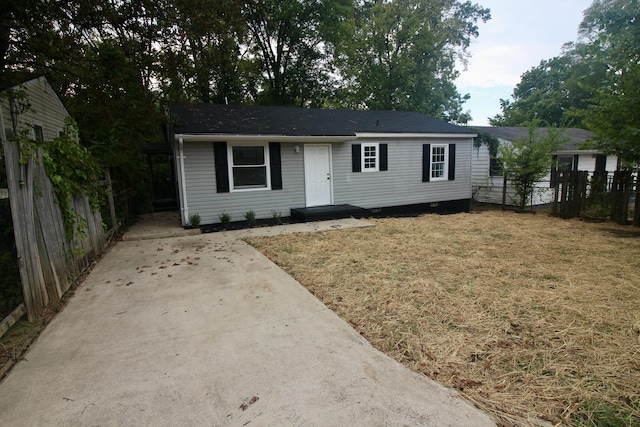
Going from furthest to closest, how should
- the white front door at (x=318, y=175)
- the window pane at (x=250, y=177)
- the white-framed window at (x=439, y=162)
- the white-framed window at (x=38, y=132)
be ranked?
the white-framed window at (x=439, y=162), the white front door at (x=318, y=175), the window pane at (x=250, y=177), the white-framed window at (x=38, y=132)

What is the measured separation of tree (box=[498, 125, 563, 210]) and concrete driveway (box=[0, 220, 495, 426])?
35.6 ft

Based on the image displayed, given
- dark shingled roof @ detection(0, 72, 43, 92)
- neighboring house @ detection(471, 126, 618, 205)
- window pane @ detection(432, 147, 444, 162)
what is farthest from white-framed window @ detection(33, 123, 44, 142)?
neighboring house @ detection(471, 126, 618, 205)

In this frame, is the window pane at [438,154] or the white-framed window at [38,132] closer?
the white-framed window at [38,132]

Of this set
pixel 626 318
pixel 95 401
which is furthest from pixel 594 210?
pixel 95 401

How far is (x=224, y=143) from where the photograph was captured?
361 inches

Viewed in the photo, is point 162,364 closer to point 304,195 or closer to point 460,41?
point 304,195

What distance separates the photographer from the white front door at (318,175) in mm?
10430

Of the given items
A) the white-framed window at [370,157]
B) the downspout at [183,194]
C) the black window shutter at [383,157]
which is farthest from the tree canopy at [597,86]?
the downspout at [183,194]

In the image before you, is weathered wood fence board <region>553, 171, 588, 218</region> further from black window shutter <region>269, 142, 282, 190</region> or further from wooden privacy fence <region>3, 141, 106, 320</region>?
wooden privacy fence <region>3, 141, 106, 320</region>

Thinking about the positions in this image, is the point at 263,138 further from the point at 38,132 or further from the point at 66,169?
the point at 38,132

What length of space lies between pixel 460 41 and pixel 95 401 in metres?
28.2

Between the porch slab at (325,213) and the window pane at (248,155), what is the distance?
182cm

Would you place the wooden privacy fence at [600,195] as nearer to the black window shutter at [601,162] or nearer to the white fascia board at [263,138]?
the white fascia board at [263,138]

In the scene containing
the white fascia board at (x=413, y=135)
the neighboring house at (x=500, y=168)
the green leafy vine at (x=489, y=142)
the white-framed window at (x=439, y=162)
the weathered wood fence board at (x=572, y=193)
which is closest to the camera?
the weathered wood fence board at (x=572, y=193)
